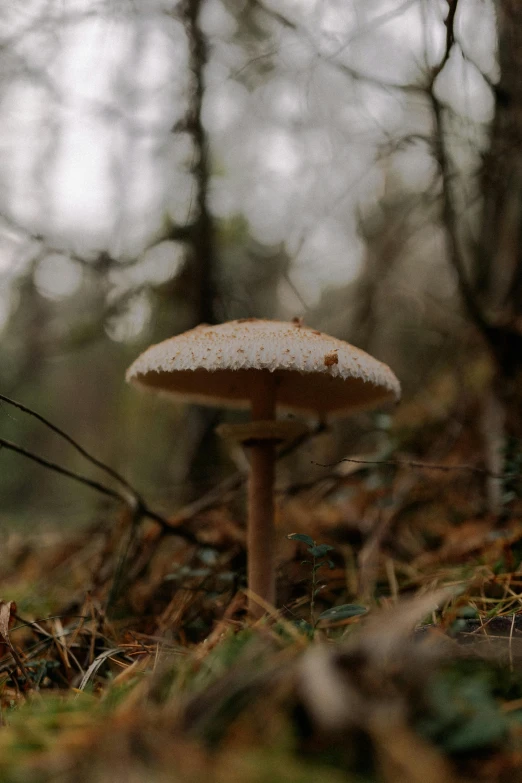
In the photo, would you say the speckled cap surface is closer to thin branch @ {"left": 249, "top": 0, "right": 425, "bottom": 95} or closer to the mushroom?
the mushroom

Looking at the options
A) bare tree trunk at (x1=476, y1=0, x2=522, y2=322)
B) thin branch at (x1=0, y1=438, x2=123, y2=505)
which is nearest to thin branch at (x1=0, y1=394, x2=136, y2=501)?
thin branch at (x1=0, y1=438, x2=123, y2=505)

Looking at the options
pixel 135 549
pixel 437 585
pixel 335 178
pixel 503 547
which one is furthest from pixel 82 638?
pixel 335 178

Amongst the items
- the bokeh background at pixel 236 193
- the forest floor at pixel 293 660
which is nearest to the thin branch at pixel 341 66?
the bokeh background at pixel 236 193

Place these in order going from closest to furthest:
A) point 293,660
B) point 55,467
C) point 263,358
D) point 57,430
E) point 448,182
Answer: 1. point 293,660
2. point 263,358
3. point 57,430
4. point 55,467
5. point 448,182

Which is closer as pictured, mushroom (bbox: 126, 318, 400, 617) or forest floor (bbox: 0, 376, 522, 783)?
forest floor (bbox: 0, 376, 522, 783)

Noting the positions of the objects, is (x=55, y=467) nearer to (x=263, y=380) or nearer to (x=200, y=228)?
(x=263, y=380)

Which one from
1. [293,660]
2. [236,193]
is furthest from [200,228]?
[293,660]
